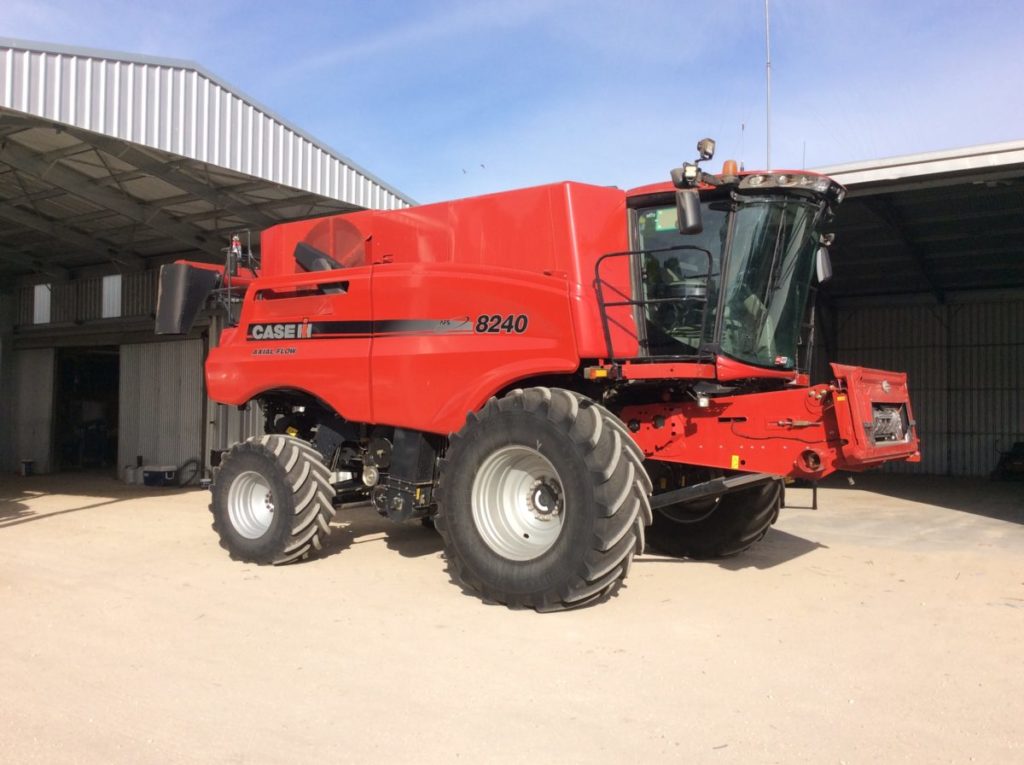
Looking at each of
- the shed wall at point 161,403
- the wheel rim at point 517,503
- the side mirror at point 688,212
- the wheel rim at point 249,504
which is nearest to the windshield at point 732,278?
the side mirror at point 688,212

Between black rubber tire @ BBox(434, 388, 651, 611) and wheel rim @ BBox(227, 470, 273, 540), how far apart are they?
2475 millimetres

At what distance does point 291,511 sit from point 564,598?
287 centimetres

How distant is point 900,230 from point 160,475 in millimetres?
13884

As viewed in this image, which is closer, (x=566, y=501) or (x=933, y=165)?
(x=566, y=501)

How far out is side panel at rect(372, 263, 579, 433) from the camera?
6039 millimetres

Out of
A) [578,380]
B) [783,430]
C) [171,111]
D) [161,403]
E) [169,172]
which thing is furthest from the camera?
[161,403]

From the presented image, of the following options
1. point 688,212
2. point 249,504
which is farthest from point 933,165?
point 249,504

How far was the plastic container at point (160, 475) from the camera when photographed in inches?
599

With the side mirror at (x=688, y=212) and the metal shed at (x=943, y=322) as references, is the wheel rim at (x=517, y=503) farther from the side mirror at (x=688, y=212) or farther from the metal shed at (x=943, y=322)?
the metal shed at (x=943, y=322)

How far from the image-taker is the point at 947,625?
218 inches

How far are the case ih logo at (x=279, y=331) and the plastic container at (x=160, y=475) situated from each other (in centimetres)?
833

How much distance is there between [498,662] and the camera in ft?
15.3

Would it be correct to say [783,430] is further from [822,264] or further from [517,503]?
[517,503]

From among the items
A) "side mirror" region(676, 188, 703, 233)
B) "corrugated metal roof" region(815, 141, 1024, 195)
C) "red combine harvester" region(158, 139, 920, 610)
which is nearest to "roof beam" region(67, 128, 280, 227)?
"red combine harvester" region(158, 139, 920, 610)
